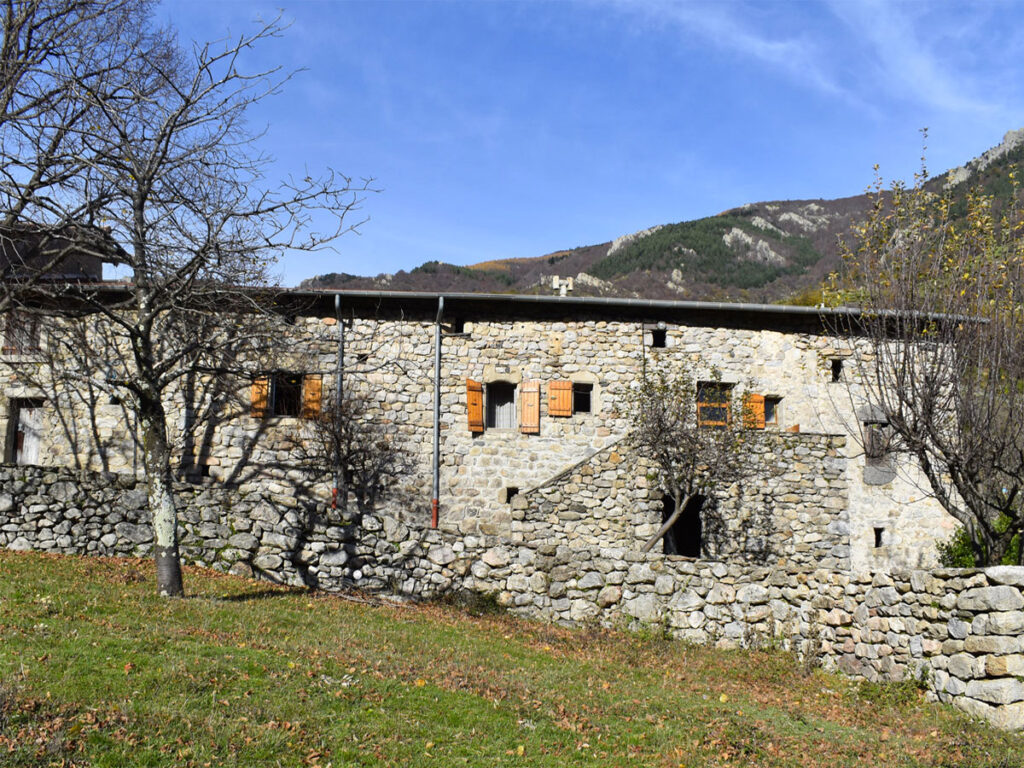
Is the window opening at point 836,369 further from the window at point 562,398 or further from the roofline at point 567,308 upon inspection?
the window at point 562,398

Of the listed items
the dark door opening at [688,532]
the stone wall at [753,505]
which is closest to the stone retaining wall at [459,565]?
the stone wall at [753,505]

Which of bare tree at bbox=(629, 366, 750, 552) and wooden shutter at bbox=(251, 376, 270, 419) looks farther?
wooden shutter at bbox=(251, 376, 270, 419)

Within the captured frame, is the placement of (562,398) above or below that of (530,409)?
above

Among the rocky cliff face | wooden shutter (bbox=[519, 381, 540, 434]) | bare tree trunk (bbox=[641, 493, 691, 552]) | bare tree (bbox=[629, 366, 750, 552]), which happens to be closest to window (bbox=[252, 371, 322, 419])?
wooden shutter (bbox=[519, 381, 540, 434])

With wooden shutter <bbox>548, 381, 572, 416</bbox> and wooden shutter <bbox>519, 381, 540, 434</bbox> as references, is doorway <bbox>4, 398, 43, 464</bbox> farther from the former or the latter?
wooden shutter <bbox>548, 381, 572, 416</bbox>

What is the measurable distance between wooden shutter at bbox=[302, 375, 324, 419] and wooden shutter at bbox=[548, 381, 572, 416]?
15.1 ft

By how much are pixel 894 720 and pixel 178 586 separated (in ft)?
26.7

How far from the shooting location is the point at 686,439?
1355 cm

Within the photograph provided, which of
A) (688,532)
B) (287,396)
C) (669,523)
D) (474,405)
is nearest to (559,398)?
(474,405)

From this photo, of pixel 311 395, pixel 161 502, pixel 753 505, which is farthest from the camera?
pixel 311 395

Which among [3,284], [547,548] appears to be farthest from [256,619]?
[3,284]

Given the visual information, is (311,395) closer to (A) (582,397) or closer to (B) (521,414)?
(B) (521,414)

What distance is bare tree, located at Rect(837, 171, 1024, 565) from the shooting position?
30.3ft

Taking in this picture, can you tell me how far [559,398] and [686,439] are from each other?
3215 millimetres
